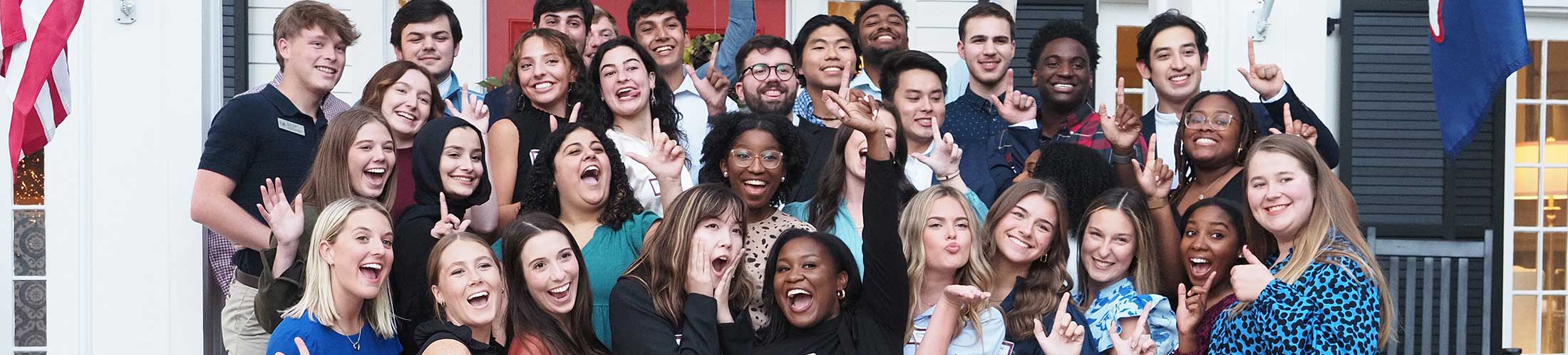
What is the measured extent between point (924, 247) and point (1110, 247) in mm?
554

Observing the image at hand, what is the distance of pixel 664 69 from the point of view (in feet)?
19.7

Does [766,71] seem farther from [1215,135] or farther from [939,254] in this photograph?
[1215,135]

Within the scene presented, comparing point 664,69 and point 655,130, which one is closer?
point 655,130

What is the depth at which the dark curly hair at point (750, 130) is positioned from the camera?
4852 mm

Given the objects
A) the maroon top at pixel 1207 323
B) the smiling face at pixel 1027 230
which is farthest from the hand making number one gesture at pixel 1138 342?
the smiling face at pixel 1027 230

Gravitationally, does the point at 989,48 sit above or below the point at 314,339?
above

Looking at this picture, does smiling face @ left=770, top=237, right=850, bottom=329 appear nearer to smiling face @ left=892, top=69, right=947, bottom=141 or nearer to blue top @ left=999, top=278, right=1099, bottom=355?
blue top @ left=999, top=278, right=1099, bottom=355

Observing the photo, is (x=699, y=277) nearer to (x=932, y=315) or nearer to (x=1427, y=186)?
(x=932, y=315)

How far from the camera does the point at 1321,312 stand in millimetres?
3930

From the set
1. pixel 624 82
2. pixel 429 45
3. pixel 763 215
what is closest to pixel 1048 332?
pixel 763 215

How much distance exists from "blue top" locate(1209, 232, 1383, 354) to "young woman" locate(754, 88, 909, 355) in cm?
97

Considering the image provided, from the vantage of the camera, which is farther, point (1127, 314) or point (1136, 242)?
point (1136, 242)

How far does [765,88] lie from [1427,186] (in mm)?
3301

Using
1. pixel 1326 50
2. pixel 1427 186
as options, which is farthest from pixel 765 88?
pixel 1427 186
